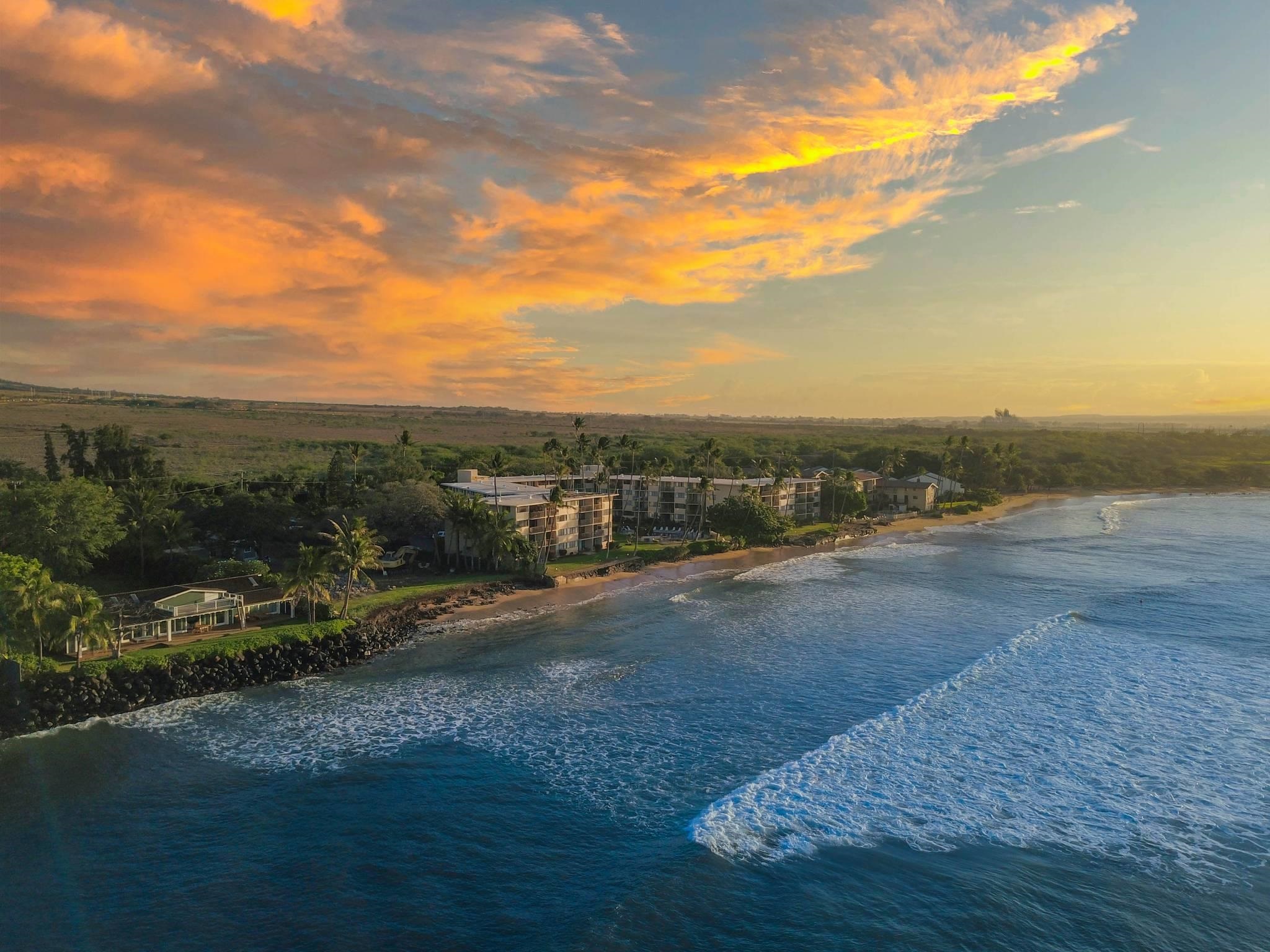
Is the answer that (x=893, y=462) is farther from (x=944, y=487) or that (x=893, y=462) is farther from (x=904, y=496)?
(x=904, y=496)

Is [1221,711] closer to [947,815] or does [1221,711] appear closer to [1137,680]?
[1137,680]

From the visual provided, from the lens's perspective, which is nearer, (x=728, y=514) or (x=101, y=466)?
(x=101, y=466)

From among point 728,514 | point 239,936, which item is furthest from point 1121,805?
point 728,514

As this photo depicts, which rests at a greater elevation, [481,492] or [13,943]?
[481,492]

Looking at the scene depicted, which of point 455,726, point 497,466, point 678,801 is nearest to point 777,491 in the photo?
point 497,466

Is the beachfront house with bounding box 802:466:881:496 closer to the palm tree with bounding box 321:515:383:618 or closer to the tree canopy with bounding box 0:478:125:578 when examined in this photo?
the palm tree with bounding box 321:515:383:618

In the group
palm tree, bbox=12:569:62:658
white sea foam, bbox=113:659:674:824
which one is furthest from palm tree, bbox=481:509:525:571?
palm tree, bbox=12:569:62:658
